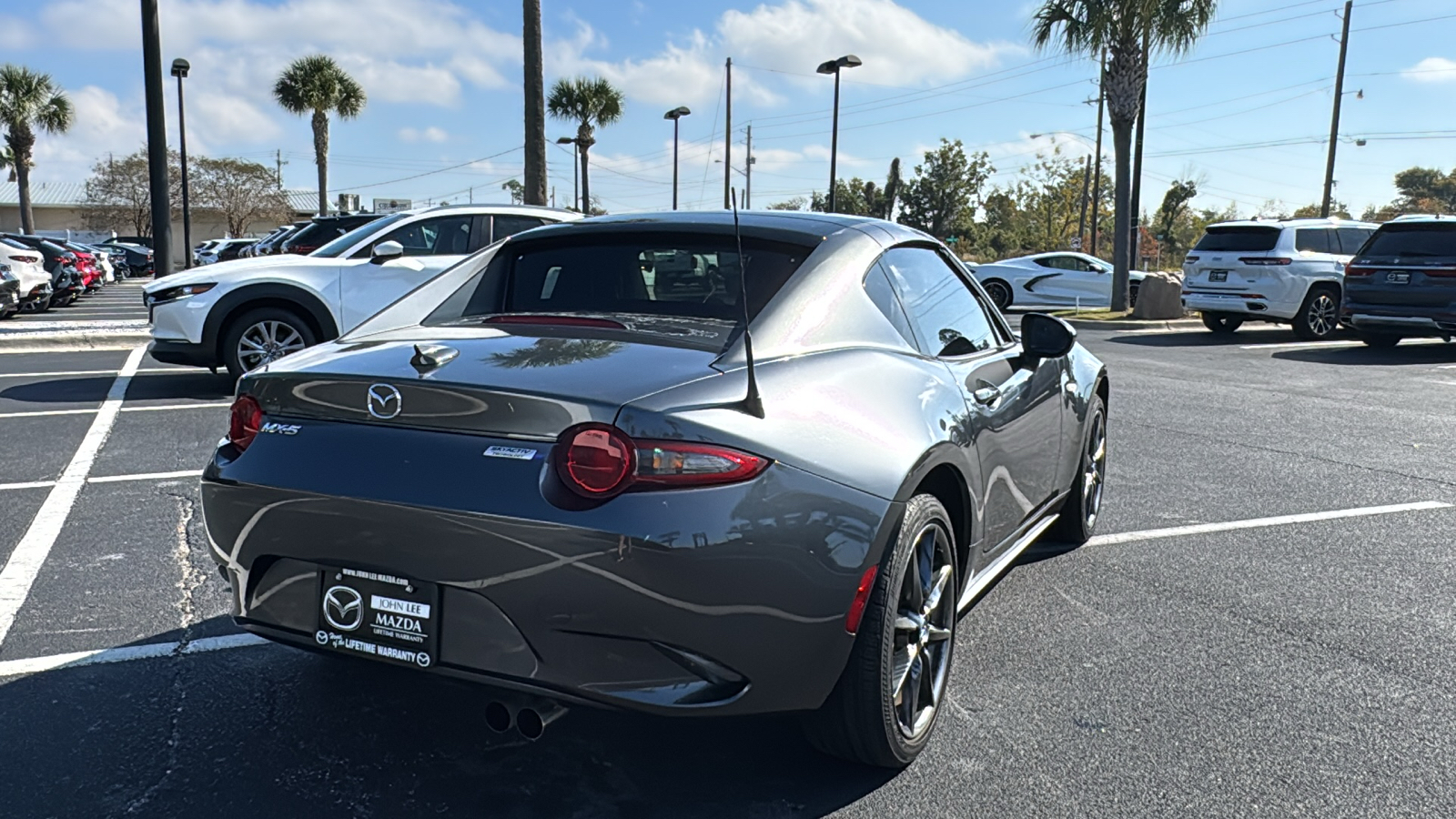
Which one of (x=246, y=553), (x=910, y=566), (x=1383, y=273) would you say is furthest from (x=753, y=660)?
(x=1383, y=273)

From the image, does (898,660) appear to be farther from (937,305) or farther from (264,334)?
(264,334)

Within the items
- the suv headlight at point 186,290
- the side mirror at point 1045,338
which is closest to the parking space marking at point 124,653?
the side mirror at point 1045,338

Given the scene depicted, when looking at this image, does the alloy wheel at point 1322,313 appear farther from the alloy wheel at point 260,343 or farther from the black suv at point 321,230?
the alloy wheel at point 260,343

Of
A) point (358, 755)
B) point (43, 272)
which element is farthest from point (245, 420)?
point (43, 272)

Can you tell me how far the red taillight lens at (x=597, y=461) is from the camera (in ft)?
8.05

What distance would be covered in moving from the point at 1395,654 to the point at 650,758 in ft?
8.73

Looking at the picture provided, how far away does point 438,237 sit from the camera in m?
10.3

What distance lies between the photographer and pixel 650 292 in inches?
141

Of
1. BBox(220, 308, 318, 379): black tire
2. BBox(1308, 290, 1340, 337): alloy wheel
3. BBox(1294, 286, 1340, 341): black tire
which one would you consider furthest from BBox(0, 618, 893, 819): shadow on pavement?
BBox(1308, 290, 1340, 337): alloy wheel

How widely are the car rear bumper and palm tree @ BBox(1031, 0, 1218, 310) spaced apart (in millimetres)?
21140

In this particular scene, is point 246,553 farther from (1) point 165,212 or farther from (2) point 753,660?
(1) point 165,212

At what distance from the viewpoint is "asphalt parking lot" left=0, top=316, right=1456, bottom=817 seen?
285cm

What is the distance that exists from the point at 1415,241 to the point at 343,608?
1518cm

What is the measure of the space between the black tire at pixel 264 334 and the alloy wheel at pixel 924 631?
736 centimetres
